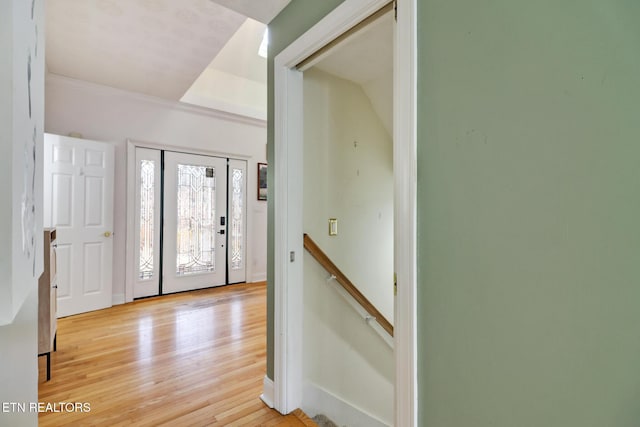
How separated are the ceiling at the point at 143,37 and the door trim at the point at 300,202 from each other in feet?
1.68

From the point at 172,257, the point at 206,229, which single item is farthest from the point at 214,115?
the point at 172,257

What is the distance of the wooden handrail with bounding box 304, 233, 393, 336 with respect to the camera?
2013 mm

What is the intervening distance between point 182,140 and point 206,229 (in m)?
1.30

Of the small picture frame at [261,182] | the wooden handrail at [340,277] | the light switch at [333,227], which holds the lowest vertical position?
the wooden handrail at [340,277]

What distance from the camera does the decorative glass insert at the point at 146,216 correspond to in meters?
3.98

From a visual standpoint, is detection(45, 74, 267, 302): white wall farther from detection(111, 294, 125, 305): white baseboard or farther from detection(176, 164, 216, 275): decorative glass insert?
detection(176, 164, 216, 275): decorative glass insert

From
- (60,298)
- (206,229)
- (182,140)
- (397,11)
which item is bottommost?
(60,298)

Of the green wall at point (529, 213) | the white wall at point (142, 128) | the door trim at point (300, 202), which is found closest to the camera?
the green wall at point (529, 213)

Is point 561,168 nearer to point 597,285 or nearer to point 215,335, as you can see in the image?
point 597,285

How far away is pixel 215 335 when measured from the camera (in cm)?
285

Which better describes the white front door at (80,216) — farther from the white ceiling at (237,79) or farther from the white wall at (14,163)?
the white wall at (14,163)

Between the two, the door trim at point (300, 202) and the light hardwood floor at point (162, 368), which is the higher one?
the door trim at point (300, 202)

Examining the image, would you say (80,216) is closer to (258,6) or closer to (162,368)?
(162,368)

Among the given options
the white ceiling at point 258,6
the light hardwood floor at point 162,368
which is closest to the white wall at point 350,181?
the white ceiling at point 258,6
